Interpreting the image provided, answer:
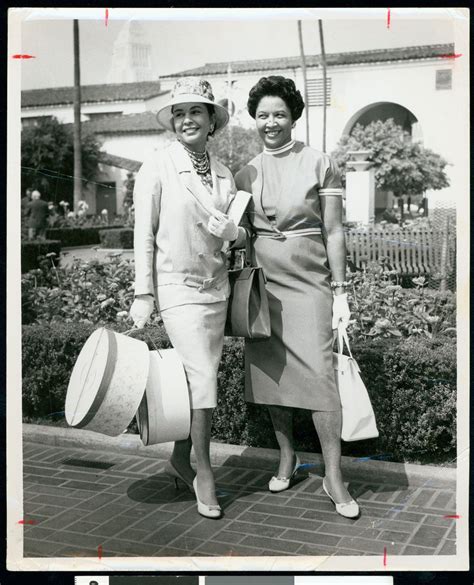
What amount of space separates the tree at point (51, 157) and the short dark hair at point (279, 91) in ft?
4.61

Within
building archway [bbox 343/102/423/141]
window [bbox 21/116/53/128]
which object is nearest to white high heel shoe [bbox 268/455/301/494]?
window [bbox 21/116/53/128]

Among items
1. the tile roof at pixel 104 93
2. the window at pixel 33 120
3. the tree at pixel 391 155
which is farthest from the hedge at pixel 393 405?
the tree at pixel 391 155

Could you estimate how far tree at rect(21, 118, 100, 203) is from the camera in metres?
6.83

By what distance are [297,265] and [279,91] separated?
877mm

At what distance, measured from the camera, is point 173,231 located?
3617 millimetres

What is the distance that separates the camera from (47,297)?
A: 20.0 feet

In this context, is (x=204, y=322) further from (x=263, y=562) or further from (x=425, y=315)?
(x=425, y=315)

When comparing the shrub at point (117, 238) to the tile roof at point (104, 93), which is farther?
the shrub at point (117, 238)

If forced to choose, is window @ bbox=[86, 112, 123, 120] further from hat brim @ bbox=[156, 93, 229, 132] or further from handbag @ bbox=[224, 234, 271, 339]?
handbag @ bbox=[224, 234, 271, 339]

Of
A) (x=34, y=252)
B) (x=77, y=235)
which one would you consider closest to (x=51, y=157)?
(x=77, y=235)

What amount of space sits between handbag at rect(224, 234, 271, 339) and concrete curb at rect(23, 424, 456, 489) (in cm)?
96

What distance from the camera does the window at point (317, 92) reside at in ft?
36.4

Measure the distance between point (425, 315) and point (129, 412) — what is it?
270 cm

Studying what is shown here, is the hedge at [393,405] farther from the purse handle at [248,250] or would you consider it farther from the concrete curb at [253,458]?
the purse handle at [248,250]
